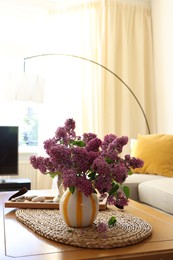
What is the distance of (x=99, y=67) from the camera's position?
13.1 ft

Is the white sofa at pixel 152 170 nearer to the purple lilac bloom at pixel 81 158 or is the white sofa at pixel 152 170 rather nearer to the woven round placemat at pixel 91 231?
the woven round placemat at pixel 91 231

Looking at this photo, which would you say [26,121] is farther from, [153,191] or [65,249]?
[65,249]

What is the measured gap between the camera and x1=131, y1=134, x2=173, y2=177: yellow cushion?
297 centimetres

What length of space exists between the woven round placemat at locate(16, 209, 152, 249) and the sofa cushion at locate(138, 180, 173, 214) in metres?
0.81

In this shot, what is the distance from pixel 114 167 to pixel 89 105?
2903 mm

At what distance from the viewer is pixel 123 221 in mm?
1321

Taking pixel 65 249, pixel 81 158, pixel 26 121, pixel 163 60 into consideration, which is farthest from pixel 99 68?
pixel 65 249

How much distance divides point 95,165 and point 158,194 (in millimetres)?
1354

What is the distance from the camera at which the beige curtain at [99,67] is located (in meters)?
3.93

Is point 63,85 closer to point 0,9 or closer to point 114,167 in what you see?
point 0,9

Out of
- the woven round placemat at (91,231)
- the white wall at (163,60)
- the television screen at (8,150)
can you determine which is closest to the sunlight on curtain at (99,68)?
the white wall at (163,60)

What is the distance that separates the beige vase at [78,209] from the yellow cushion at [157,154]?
1.90 metres

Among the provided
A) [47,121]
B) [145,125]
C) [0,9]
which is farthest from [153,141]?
[0,9]

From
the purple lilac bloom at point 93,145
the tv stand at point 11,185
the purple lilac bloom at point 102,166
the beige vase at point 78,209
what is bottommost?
the tv stand at point 11,185
